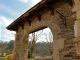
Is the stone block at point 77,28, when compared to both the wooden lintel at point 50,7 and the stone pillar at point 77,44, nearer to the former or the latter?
the stone pillar at point 77,44

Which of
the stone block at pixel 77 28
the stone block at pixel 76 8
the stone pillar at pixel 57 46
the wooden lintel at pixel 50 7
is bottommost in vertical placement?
the stone pillar at pixel 57 46

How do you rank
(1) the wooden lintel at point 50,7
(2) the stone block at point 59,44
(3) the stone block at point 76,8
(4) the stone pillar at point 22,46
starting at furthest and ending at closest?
(4) the stone pillar at point 22,46, (1) the wooden lintel at point 50,7, (2) the stone block at point 59,44, (3) the stone block at point 76,8

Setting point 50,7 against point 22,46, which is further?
point 22,46


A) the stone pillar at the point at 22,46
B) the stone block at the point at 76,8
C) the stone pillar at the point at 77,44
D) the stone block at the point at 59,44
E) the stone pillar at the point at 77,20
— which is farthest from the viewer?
the stone pillar at the point at 22,46

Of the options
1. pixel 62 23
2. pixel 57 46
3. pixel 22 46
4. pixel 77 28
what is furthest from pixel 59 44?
pixel 22 46

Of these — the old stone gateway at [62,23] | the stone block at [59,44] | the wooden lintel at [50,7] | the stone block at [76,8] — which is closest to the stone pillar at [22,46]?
the old stone gateway at [62,23]

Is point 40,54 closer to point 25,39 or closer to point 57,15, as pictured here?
point 25,39

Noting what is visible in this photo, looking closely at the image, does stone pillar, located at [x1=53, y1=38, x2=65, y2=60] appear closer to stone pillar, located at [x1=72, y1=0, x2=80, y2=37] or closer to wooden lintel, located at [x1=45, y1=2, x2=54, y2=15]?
stone pillar, located at [x1=72, y1=0, x2=80, y2=37]

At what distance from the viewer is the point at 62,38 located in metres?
3.77

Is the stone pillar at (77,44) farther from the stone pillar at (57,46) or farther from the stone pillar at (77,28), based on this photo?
the stone pillar at (57,46)

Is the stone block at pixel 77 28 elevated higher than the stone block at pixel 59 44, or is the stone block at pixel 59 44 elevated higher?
the stone block at pixel 77 28

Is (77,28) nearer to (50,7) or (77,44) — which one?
(77,44)

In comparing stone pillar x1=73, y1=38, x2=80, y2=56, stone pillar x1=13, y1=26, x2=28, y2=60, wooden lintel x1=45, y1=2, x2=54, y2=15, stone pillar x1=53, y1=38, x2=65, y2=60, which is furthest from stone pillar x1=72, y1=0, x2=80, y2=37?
stone pillar x1=13, y1=26, x2=28, y2=60

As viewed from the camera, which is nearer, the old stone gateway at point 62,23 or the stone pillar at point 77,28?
the stone pillar at point 77,28
